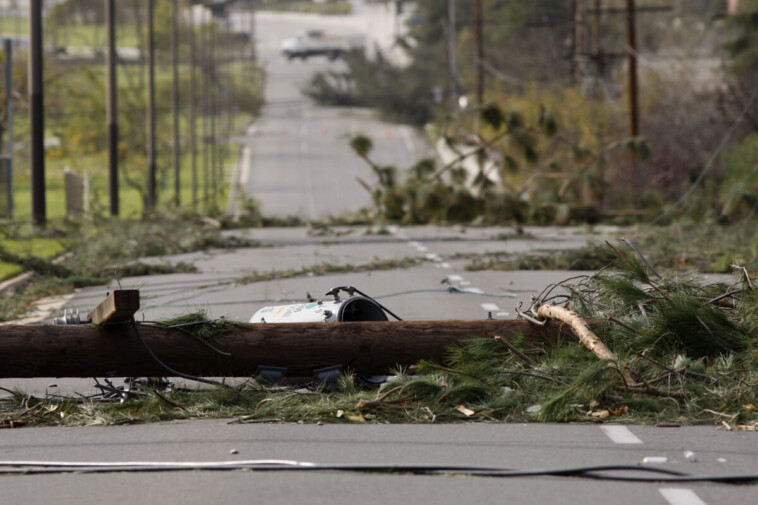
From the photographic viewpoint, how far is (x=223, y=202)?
190ft

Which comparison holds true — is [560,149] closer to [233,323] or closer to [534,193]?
[534,193]

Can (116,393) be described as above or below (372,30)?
below

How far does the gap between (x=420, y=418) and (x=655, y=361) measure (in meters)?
1.56

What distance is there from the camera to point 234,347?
8438mm

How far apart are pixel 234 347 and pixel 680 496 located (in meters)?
3.66

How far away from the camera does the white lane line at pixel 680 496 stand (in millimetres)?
5543

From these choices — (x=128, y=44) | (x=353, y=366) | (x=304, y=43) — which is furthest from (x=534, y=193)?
(x=128, y=44)

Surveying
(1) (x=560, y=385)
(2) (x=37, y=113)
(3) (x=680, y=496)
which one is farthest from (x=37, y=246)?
(3) (x=680, y=496)

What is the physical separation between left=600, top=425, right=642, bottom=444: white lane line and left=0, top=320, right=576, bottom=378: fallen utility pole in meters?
1.60

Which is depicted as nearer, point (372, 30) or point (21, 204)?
point (21, 204)

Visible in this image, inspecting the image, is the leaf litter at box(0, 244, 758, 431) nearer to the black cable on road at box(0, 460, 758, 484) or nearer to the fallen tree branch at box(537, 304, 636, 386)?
the fallen tree branch at box(537, 304, 636, 386)

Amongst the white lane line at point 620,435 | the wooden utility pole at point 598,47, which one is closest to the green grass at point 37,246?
the white lane line at point 620,435

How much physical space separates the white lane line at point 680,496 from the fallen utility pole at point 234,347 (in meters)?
3.00

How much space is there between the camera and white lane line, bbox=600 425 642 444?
6.80 m
